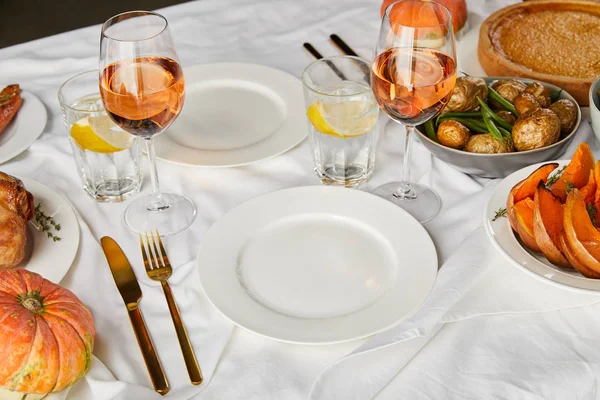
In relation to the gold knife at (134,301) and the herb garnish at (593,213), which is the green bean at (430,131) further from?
the gold knife at (134,301)

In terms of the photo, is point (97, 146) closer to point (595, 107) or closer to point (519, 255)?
point (519, 255)

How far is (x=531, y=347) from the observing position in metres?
0.91

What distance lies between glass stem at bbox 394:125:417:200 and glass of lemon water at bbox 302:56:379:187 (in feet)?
0.22

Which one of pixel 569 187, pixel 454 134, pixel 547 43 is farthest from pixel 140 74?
pixel 547 43

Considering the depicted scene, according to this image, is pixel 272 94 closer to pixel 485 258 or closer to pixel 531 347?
pixel 485 258

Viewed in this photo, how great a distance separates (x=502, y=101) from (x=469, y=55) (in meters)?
0.32

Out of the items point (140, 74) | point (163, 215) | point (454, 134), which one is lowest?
point (163, 215)

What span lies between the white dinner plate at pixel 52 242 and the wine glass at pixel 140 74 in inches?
6.7

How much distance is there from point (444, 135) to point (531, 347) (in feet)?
1.30

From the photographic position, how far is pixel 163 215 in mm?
1146

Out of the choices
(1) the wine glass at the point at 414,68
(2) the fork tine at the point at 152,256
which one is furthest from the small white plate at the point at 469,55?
(2) the fork tine at the point at 152,256

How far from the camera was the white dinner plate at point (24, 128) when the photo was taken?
127 centimetres

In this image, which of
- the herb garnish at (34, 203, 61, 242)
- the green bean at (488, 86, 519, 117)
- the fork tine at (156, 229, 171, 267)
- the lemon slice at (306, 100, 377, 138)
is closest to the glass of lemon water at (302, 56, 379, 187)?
the lemon slice at (306, 100, 377, 138)

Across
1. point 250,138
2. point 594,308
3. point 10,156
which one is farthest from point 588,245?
point 10,156
